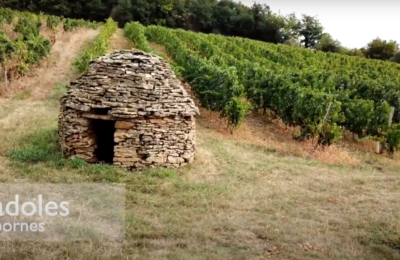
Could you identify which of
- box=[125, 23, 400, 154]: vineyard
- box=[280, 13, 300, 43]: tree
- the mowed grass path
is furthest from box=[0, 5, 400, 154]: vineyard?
box=[280, 13, 300, 43]: tree

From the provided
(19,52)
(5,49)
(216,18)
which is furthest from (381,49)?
(5,49)

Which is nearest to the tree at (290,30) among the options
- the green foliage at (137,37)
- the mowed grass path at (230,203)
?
the green foliage at (137,37)

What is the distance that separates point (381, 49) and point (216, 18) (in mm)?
19465

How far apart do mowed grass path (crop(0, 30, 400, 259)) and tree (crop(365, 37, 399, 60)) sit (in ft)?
147

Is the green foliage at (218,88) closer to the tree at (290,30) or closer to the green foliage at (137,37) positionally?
the green foliage at (137,37)

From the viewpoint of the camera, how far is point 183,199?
29.4 feet

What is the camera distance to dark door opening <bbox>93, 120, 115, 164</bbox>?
1140 centimetres

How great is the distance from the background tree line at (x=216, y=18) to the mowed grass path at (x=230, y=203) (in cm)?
4206

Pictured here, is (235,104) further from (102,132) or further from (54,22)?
(54,22)

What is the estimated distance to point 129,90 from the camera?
1078cm

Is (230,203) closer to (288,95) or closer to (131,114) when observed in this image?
(131,114)

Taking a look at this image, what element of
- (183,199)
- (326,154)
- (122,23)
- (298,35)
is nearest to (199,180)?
(183,199)

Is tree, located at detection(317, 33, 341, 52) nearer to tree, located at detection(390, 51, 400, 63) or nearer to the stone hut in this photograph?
tree, located at detection(390, 51, 400, 63)

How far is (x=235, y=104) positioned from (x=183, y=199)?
701cm
